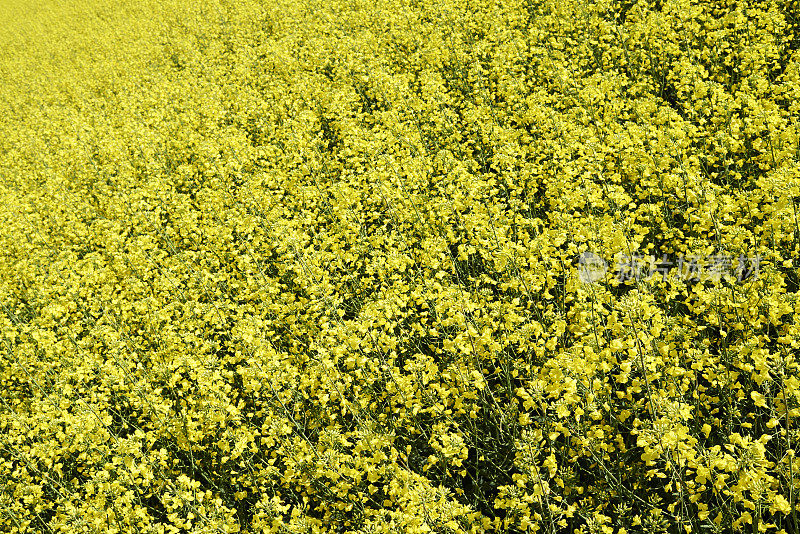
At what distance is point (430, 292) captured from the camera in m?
6.14

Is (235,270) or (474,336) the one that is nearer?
(474,336)

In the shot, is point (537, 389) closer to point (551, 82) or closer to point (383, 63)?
point (551, 82)

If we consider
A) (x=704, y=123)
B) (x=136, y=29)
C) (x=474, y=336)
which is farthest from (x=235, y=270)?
(x=136, y=29)

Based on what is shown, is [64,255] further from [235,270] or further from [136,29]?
[136,29]

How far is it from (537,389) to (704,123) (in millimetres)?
5931

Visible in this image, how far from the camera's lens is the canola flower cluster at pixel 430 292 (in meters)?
4.43

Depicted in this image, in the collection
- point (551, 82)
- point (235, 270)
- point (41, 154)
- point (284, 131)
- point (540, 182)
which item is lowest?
point (41, 154)

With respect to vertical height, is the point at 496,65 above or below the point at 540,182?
above

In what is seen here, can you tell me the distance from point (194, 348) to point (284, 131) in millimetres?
5735

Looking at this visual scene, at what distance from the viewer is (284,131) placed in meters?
11.0

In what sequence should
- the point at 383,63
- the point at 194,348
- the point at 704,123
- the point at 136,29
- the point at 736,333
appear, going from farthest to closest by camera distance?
the point at 136,29 → the point at 383,63 → the point at 704,123 → the point at 194,348 → the point at 736,333

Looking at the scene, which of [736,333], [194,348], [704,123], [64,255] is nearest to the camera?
[736,333]

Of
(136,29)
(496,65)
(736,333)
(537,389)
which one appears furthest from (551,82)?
(136,29)

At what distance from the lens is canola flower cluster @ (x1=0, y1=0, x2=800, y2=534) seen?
14.5ft
